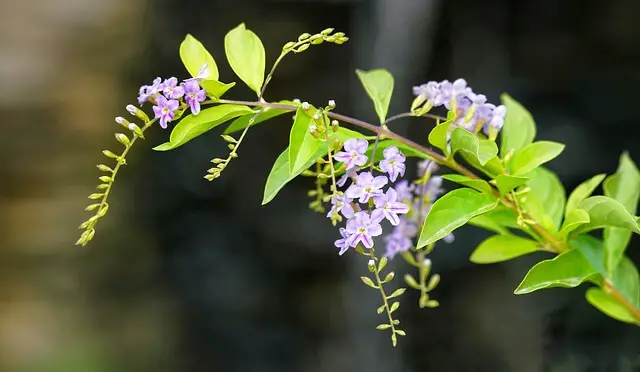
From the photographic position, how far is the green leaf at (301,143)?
63 centimetres

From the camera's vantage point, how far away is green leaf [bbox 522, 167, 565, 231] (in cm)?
77

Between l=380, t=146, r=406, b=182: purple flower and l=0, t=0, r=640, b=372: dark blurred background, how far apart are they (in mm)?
1479

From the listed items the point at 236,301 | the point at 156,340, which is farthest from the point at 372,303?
the point at 156,340

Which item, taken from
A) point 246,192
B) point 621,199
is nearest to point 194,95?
point 621,199

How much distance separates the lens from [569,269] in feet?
2.37

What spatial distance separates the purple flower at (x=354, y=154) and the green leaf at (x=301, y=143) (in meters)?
0.02

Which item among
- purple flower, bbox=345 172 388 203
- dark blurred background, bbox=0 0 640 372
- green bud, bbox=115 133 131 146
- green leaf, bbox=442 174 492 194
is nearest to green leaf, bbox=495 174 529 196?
green leaf, bbox=442 174 492 194

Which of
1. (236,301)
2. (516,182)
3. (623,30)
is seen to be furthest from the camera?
(236,301)

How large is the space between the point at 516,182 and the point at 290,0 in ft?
5.55

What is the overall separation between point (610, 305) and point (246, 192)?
159 cm

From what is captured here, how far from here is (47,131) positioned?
2.46 m

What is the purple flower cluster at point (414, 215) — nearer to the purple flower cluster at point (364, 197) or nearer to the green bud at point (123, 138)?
the purple flower cluster at point (364, 197)

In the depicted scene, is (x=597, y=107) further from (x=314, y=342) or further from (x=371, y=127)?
(x=371, y=127)

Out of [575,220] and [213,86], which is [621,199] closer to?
[575,220]
